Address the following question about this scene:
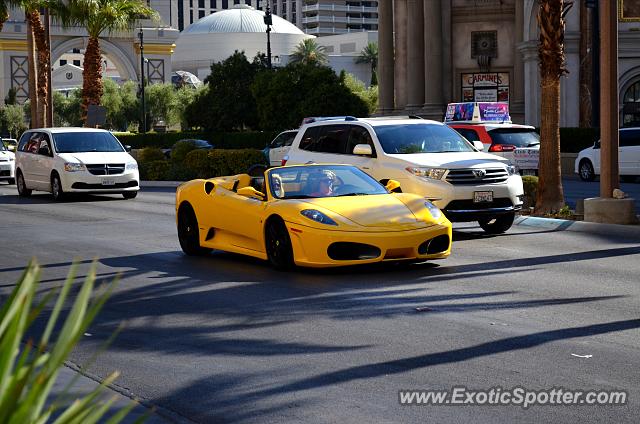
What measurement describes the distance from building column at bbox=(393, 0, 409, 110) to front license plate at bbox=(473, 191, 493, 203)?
45030mm

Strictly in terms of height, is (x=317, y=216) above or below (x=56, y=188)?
above

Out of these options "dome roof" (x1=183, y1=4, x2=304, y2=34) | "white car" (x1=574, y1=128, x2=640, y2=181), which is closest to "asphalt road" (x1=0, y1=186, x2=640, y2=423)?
"white car" (x1=574, y1=128, x2=640, y2=181)

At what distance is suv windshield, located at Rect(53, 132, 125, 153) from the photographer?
2948cm

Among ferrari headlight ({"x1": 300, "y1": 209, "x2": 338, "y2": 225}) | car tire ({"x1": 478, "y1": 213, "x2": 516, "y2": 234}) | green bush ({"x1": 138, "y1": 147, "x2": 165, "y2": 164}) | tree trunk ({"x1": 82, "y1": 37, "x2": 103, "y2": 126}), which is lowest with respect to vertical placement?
car tire ({"x1": 478, "y1": 213, "x2": 516, "y2": 234})

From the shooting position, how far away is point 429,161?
17719 millimetres

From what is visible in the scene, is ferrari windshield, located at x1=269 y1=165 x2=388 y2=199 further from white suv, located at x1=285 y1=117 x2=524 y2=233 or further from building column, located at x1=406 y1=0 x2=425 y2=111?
building column, located at x1=406 y1=0 x2=425 y2=111

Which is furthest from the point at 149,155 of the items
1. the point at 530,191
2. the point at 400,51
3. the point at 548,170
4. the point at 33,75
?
the point at 400,51

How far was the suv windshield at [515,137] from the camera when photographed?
32219 millimetres

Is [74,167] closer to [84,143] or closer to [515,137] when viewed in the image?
[84,143]

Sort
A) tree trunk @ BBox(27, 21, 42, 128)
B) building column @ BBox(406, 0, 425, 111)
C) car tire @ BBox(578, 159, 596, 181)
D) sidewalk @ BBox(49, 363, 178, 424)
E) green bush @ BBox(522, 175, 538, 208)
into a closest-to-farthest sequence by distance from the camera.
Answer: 1. sidewalk @ BBox(49, 363, 178, 424)
2. green bush @ BBox(522, 175, 538, 208)
3. car tire @ BBox(578, 159, 596, 181)
4. tree trunk @ BBox(27, 21, 42, 128)
5. building column @ BBox(406, 0, 425, 111)

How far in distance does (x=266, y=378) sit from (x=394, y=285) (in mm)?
4666

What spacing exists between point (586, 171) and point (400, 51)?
2775cm

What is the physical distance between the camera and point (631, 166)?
3403 centimetres

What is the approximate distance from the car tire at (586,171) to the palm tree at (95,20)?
2089 cm
